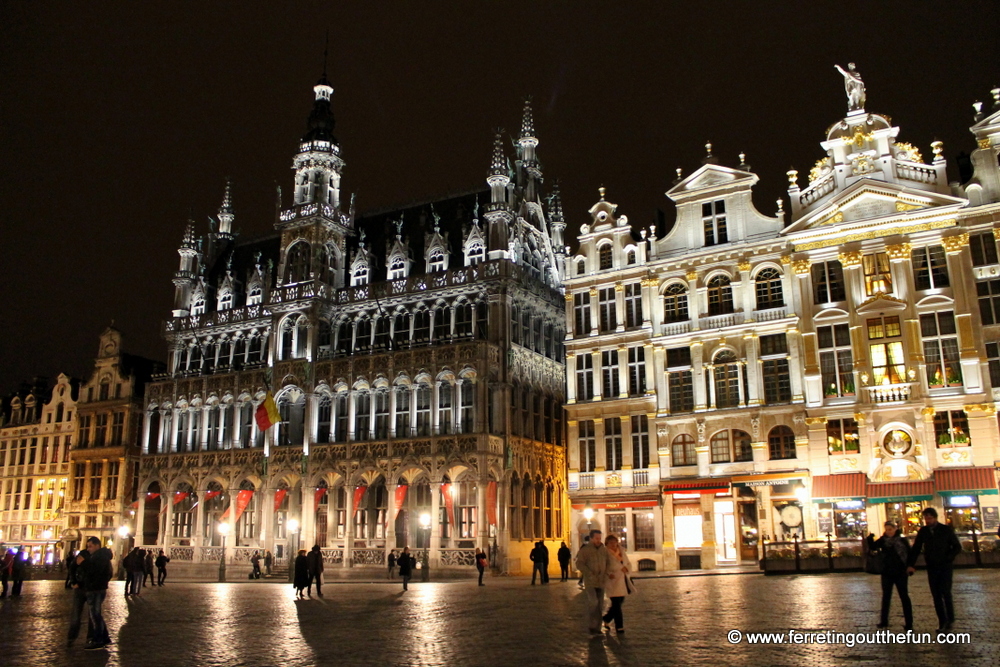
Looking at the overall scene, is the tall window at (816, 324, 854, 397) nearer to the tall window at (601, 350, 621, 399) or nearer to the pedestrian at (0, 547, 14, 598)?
the tall window at (601, 350, 621, 399)

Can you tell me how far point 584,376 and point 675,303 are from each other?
6643mm

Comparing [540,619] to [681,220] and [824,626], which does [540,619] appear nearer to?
[824,626]

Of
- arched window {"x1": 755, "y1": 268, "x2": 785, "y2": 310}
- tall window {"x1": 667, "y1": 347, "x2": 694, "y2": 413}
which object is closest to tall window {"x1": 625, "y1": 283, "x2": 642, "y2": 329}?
tall window {"x1": 667, "y1": 347, "x2": 694, "y2": 413}

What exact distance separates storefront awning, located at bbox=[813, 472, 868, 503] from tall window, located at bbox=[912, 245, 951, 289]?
972 centimetres

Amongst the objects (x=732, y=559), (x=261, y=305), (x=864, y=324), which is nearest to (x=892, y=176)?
(x=864, y=324)

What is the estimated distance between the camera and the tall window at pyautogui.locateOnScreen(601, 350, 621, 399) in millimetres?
49250

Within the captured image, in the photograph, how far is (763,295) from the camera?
45.8 metres

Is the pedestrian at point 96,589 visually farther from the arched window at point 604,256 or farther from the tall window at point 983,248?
the tall window at point 983,248

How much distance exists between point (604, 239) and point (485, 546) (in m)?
18.7

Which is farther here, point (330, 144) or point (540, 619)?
point (330, 144)

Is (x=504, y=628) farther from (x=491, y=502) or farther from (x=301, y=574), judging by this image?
(x=491, y=502)

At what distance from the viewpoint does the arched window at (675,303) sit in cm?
4777

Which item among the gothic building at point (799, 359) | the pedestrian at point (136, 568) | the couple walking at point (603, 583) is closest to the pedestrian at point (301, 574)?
the pedestrian at point (136, 568)

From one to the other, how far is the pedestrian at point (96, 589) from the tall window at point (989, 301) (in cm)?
3882
